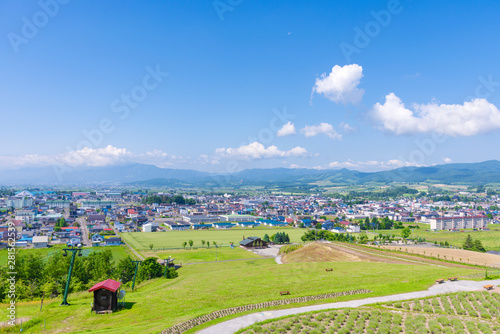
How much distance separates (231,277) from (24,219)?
8457cm

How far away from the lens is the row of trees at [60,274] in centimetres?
2465

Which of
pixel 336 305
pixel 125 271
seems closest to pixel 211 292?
pixel 336 305

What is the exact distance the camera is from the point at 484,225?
315ft

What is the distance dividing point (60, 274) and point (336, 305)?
70.1ft

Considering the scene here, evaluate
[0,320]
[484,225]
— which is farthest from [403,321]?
[484,225]

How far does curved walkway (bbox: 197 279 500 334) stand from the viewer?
51.4 ft

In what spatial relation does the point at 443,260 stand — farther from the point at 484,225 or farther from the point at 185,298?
the point at 484,225

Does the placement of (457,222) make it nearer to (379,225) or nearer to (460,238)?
(379,225)

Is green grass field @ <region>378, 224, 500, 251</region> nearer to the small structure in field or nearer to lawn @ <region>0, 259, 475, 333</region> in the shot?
the small structure in field

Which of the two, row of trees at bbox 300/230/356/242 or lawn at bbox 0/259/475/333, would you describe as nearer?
lawn at bbox 0/259/475/333

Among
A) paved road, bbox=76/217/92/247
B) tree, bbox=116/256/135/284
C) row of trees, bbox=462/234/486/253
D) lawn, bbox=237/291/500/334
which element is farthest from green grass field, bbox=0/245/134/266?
row of trees, bbox=462/234/486/253

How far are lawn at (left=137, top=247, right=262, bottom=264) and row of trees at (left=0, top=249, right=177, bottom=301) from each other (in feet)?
43.4

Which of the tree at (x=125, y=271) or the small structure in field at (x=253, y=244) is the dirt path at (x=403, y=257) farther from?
the tree at (x=125, y=271)

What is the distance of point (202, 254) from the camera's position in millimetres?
50625
